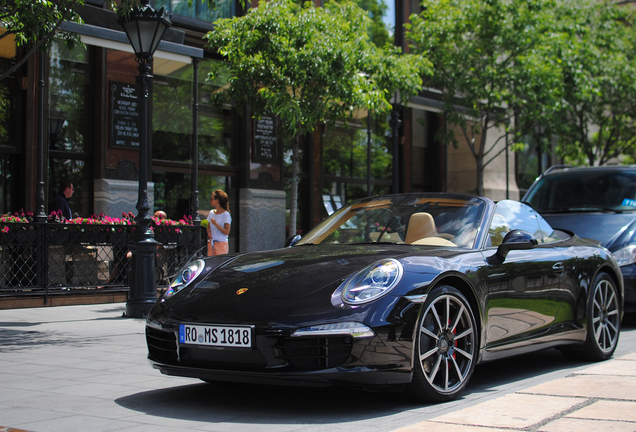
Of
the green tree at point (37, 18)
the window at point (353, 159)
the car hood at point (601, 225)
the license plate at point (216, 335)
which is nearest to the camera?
the license plate at point (216, 335)

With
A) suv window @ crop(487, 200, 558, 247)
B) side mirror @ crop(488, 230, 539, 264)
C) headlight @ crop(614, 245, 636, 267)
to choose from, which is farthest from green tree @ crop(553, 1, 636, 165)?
side mirror @ crop(488, 230, 539, 264)

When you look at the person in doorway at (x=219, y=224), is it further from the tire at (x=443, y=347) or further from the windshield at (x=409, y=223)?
the tire at (x=443, y=347)

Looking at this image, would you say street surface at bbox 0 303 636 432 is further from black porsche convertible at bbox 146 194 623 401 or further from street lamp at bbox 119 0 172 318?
street lamp at bbox 119 0 172 318

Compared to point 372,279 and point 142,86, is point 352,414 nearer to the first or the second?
point 372,279

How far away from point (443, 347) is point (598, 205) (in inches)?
252

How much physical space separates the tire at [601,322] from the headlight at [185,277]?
3.11 meters

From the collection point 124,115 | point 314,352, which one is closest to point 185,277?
point 314,352

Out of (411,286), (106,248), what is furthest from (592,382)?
(106,248)

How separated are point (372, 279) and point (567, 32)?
1713cm

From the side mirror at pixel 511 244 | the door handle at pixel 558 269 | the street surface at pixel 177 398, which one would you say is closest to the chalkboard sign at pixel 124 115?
the street surface at pixel 177 398

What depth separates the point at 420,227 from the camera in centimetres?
532

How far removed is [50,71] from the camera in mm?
14008

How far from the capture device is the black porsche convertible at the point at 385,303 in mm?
3957

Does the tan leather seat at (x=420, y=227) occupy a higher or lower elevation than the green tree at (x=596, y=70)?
lower
